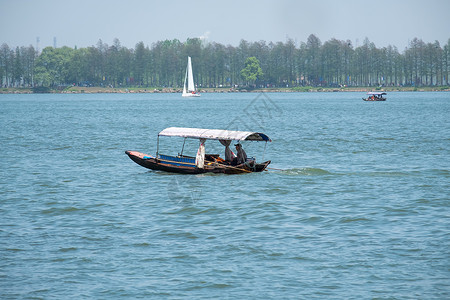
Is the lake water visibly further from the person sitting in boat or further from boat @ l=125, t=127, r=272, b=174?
the person sitting in boat

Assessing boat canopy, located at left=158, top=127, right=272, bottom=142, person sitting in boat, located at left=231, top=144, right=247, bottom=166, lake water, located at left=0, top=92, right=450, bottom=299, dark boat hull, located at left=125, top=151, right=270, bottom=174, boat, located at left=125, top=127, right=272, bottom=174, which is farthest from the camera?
person sitting in boat, located at left=231, top=144, right=247, bottom=166

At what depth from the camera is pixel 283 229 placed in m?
23.0

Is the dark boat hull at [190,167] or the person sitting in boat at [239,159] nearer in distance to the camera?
the dark boat hull at [190,167]

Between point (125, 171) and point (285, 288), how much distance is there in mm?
22020

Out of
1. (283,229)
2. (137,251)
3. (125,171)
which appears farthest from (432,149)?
(137,251)

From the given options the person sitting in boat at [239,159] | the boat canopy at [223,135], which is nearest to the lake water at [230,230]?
the person sitting in boat at [239,159]

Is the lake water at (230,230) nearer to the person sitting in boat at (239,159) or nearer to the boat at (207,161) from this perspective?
the boat at (207,161)

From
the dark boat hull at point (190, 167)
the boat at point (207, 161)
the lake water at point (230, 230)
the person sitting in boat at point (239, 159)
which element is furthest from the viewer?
the person sitting in boat at point (239, 159)

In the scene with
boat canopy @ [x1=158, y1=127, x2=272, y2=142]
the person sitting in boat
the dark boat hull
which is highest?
boat canopy @ [x1=158, y1=127, x2=272, y2=142]

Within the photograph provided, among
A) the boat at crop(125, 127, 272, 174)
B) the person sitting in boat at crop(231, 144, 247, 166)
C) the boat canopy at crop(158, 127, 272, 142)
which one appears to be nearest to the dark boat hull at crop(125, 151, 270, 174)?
the boat at crop(125, 127, 272, 174)

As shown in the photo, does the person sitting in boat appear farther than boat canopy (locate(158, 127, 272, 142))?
Yes

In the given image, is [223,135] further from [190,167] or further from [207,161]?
[190,167]

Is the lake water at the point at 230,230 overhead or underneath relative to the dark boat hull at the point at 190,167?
underneath

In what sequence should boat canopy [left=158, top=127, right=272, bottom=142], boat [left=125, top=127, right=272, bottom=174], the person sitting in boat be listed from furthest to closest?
the person sitting in boat
boat [left=125, top=127, right=272, bottom=174]
boat canopy [left=158, top=127, right=272, bottom=142]
